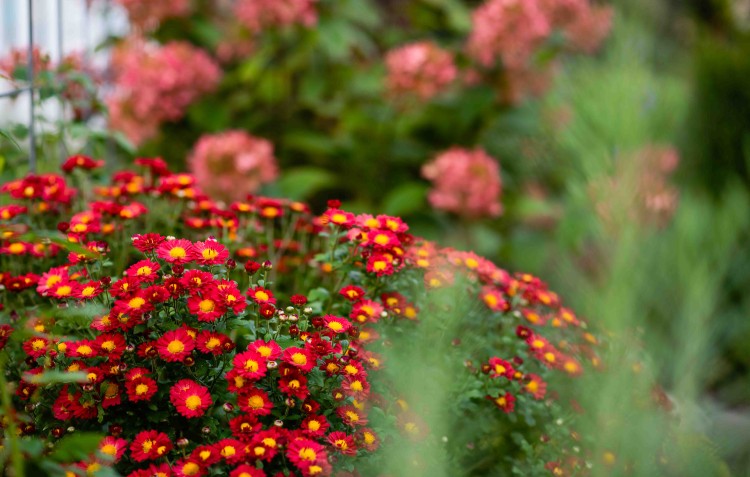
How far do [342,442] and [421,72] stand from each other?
7.10 ft

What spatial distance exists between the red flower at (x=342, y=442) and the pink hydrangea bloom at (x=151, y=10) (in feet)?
8.30

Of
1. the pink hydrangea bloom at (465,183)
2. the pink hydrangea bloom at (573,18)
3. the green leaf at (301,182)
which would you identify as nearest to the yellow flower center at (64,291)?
the green leaf at (301,182)

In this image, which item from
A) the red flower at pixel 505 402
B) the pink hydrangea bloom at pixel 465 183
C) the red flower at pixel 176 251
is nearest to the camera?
the red flower at pixel 176 251

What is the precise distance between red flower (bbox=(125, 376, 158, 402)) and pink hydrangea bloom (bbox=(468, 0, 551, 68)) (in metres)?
2.32

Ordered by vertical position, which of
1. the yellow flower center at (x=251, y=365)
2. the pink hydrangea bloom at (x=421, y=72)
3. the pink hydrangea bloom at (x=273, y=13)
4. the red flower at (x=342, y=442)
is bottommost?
the red flower at (x=342, y=442)

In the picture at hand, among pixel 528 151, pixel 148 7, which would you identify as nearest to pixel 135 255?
pixel 528 151

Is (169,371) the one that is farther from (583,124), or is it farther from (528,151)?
(583,124)

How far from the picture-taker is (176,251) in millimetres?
1287

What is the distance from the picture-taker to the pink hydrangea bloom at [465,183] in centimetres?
297

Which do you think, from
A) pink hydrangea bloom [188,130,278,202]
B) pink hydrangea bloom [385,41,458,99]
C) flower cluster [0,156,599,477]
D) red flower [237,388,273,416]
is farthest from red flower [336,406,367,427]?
pink hydrangea bloom [385,41,458,99]

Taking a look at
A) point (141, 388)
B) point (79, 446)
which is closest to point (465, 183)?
point (141, 388)

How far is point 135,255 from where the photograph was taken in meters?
1.88

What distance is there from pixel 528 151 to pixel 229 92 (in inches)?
111

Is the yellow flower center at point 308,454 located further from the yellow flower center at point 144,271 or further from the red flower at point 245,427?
the yellow flower center at point 144,271
